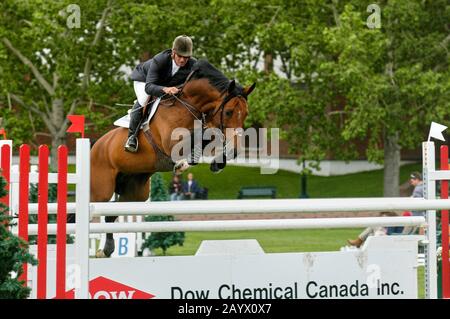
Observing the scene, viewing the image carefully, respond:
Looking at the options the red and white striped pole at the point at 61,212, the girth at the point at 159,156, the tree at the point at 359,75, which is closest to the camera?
the red and white striped pole at the point at 61,212

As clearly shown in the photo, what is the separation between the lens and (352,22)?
2167 cm

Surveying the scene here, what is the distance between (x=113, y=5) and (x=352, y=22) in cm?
565

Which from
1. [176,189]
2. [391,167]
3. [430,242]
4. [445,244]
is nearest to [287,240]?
[176,189]

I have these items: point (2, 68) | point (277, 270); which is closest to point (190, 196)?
point (2, 68)

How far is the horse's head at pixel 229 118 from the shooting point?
6793 millimetres

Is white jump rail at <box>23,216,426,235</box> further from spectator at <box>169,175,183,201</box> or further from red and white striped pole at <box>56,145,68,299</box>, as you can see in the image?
spectator at <box>169,175,183,201</box>

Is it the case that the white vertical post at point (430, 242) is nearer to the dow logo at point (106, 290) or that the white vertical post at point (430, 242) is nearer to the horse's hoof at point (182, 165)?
the horse's hoof at point (182, 165)

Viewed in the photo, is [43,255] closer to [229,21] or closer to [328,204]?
[328,204]

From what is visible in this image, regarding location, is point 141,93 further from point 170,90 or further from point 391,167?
point 391,167

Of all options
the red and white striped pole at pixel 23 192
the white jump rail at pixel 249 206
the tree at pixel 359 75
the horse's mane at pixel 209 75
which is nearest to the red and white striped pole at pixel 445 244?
the white jump rail at pixel 249 206

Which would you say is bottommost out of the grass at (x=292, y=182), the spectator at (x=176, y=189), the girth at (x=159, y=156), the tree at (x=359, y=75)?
the girth at (x=159, y=156)

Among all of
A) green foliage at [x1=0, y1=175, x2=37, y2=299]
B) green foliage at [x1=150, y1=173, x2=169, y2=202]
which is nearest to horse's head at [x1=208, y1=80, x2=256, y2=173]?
green foliage at [x1=0, y1=175, x2=37, y2=299]

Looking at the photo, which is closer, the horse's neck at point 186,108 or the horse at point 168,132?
the horse at point 168,132
